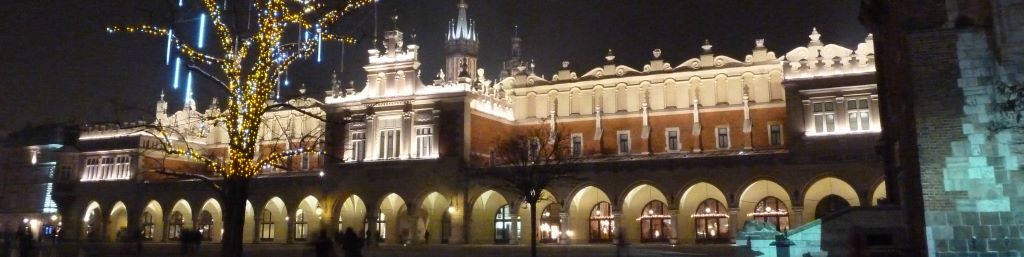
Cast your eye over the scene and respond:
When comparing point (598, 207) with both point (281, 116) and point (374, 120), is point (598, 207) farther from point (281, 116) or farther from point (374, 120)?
point (281, 116)

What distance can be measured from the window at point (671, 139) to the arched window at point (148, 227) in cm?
3380

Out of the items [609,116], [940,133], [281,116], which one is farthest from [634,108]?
[940,133]

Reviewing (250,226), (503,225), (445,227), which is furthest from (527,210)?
(250,226)

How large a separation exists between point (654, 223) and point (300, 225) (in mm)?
21468

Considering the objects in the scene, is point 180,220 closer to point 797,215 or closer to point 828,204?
point 797,215

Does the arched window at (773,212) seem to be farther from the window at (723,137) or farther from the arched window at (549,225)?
the arched window at (549,225)

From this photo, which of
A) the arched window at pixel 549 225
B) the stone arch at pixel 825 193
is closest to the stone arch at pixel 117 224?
the arched window at pixel 549 225

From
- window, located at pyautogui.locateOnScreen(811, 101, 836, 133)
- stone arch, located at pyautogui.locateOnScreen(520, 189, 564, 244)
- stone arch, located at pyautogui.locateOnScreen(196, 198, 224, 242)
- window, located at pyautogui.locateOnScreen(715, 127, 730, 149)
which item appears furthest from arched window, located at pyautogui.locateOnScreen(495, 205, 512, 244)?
stone arch, located at pyautogui.locateOnScreen(196, 198, 224, 242)

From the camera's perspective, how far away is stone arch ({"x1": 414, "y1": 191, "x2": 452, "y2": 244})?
43844 millimetres

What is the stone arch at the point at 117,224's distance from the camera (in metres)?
54.4

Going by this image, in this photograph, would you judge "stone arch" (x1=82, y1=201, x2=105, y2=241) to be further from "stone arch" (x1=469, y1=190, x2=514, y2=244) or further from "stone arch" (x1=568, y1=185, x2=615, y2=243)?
"stone arch" (x1=568, y1=185, x2=615, y2=243)

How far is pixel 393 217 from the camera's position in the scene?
1806 inches

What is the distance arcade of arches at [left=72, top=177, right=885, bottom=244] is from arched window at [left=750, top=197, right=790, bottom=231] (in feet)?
0.15

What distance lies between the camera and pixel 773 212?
38.2 metres
